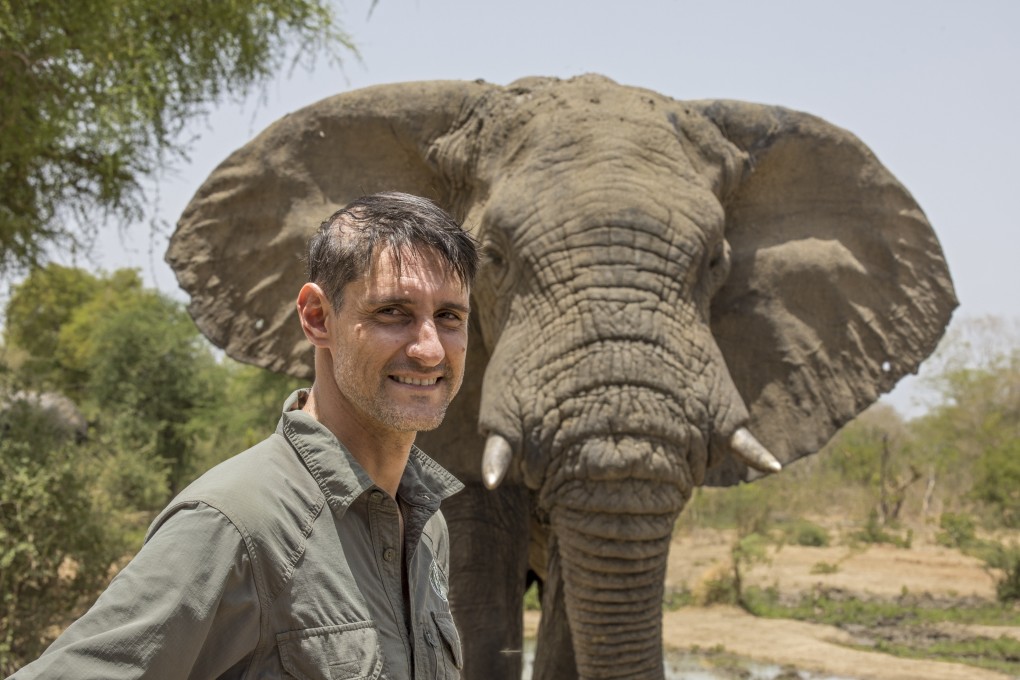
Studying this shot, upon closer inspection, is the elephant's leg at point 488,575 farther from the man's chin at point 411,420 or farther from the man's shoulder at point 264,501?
the man's shoulder at point 264,501

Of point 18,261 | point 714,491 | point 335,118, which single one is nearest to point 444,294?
point 335,118

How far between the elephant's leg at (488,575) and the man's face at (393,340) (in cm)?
313

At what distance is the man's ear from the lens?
1.79m

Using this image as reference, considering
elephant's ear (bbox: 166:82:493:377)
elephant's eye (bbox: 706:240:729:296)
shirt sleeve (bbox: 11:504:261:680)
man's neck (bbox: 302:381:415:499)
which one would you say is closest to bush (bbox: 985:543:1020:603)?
elephant's eye (bbox: 706:240:729:296)

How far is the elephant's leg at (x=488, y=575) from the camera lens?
15.8 feet

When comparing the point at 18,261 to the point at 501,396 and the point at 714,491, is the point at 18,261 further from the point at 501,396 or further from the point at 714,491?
the point at 714,491

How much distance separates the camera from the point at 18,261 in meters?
8.48

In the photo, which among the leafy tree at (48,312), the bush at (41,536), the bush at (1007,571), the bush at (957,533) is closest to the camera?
the bush at (41,536)

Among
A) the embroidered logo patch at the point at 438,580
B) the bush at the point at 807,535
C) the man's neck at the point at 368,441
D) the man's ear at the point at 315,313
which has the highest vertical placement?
the bush at the point at 807,535

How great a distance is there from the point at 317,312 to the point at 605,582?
2403 mm

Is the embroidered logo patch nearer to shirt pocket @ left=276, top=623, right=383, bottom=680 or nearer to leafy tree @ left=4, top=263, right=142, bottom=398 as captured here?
shirt pocket @ left=276, top=623, right=383, bottom=680

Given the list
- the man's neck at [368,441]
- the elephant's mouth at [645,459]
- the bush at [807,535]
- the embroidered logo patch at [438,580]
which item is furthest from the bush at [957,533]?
the man's neck at [368,441]

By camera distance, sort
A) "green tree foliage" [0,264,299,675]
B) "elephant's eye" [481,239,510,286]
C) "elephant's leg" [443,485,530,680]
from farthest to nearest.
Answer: "green tree foliage" [0,264,299,675] → "elephant's leg" [443,485,530,680] → "elephant's eye" [481,239,510,286]

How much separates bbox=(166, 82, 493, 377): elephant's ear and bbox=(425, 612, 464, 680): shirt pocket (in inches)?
137
